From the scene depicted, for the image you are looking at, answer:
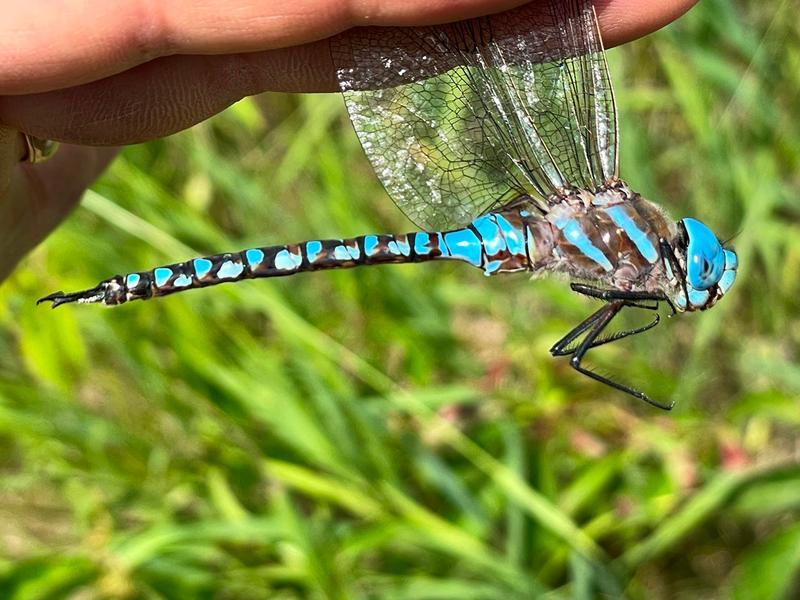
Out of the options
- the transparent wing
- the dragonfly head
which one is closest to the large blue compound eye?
the dragonfly head

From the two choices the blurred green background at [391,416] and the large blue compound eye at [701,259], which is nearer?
the large blue compound eye at [701,259]

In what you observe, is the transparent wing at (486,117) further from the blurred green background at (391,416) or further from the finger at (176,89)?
the blurred green background at (391,416)

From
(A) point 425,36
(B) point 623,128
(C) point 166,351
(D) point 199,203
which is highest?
(D) point 199,203

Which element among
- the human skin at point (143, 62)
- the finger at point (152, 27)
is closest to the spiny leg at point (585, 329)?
the human skin at point (143, 62)

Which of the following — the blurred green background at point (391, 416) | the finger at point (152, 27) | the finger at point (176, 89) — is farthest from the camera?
the blurred green background at point (391, 416)

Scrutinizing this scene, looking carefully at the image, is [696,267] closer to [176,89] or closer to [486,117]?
[486,117]

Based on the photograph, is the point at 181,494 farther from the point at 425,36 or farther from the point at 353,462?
the point at 425,36

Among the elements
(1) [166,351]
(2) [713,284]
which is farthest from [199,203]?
(2) [713,284]

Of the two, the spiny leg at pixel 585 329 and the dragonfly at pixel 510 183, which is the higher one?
the dragonfly at pixel 510 183
